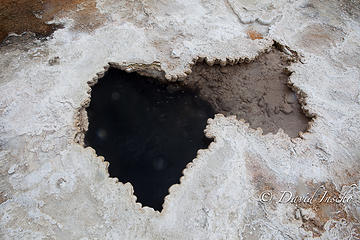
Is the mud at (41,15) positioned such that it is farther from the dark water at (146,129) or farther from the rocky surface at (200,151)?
the dark water at (146,129)

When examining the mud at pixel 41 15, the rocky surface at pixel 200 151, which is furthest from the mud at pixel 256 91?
the mud at pixel 41 15

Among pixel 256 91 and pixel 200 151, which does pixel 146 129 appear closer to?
pixel 200 151

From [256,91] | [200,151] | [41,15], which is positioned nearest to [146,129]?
[200,151]

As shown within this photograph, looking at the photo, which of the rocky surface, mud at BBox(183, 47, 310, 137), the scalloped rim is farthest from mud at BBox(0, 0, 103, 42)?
mud at BBox(183, 47, 310, 137)

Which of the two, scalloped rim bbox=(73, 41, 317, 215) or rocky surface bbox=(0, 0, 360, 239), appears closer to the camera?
rocky surface bbox=(0, 0, 360, 239)

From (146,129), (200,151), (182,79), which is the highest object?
(182,79)

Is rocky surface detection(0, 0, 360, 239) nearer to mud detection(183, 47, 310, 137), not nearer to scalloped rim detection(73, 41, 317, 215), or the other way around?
scalloped rim detection(73, 41, 317, 215)

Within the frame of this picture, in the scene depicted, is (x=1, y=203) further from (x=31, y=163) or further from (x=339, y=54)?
(x=339, y=54)

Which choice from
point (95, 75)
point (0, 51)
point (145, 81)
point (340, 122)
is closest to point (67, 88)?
point (95, 75)
